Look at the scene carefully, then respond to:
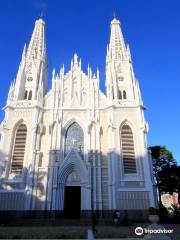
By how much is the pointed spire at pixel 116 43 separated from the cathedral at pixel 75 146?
10.1 feet

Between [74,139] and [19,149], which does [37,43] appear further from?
[19,149]

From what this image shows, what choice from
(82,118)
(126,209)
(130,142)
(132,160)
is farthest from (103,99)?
(126,209)

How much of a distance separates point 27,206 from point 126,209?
965 centimetres

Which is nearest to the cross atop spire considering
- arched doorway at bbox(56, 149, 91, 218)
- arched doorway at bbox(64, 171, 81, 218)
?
arched doorway at bbox(56, 149, 91, 218)

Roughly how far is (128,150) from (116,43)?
1769 centimetres

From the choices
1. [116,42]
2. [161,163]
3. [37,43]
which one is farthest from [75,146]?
[116,42]

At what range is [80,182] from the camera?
2434 centimetres

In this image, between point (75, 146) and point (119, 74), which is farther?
point (119, 74)

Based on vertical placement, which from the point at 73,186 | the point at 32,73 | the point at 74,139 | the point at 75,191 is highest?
the point at 32,73

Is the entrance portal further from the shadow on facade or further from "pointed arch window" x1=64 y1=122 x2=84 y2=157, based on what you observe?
"pointed arch window" x1=64 y1=122 x2=84 y2=157

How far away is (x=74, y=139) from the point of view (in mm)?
26453

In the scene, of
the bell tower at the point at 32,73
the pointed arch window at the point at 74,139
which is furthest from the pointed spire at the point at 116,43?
the pointed arch window at the point at 74,139

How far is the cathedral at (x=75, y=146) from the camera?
23.0m

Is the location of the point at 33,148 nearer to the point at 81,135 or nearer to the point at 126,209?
the point at 81,135
